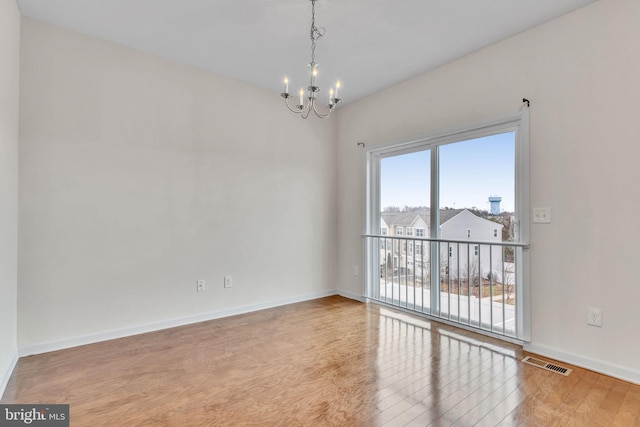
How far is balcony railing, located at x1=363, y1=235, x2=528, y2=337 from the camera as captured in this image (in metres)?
2.95

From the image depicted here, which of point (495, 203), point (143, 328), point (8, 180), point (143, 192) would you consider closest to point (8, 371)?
point (143, 328)

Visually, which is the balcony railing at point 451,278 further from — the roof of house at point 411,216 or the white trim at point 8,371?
the white trim at point 8,371

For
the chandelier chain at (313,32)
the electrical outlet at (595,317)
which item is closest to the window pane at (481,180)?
the electrical outlet at (595,317)

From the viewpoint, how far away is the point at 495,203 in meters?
3.02

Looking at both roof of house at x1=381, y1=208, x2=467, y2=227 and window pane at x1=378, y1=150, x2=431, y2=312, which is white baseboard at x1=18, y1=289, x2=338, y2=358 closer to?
window pane at x1=378, y1=150, x2=431, y2=312

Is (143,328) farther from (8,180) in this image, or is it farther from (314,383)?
(314,383)

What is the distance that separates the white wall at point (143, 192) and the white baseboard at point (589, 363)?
2.63m

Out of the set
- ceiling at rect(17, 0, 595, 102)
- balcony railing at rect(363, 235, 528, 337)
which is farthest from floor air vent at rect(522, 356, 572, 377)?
ceiling at rect(17, 0, 595, 102)

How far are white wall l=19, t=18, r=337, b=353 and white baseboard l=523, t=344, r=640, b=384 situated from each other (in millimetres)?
2632

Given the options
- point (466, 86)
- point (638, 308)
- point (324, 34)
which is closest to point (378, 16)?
point (324, 34)

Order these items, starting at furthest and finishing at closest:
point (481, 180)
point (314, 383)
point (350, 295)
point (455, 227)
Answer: point (350, 295) → point (455, 227) → point (481, 180) → point (314, 383)

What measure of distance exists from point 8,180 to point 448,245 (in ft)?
12.4

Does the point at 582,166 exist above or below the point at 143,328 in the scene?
above
